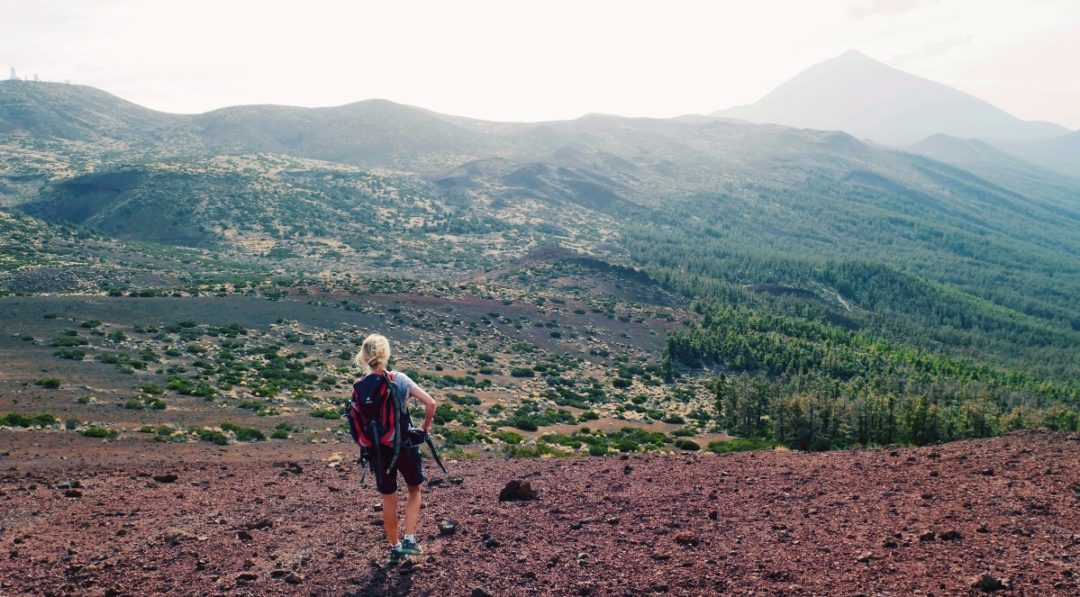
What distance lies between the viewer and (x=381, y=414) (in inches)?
284

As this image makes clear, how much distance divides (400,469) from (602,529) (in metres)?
2.97

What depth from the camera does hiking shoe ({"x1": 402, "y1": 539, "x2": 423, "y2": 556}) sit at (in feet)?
24.4

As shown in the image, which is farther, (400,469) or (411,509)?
(411,509)

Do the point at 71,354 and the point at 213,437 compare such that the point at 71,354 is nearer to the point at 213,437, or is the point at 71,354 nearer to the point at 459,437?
the point at 213,437

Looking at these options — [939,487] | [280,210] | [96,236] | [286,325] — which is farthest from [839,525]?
[280,210]

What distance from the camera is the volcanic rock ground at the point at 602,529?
676 centimetres

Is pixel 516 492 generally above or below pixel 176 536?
below

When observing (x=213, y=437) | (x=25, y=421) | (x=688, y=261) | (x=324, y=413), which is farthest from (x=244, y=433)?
(x=688, y=261)

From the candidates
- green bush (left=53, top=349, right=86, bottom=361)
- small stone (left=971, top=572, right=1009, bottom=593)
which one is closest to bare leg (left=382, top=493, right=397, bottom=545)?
small stone (left=971, top=572, right=1009, bottom=593)

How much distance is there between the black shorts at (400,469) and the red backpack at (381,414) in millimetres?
59

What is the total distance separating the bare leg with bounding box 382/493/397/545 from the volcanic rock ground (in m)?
0.39

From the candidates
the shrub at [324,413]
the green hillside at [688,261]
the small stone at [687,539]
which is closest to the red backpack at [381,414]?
the small stone at [687,539]

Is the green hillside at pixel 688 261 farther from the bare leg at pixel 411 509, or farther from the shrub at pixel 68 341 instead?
the shrub at pixel 68 341

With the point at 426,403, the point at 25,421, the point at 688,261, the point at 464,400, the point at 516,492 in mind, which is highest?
the point at 426,403
